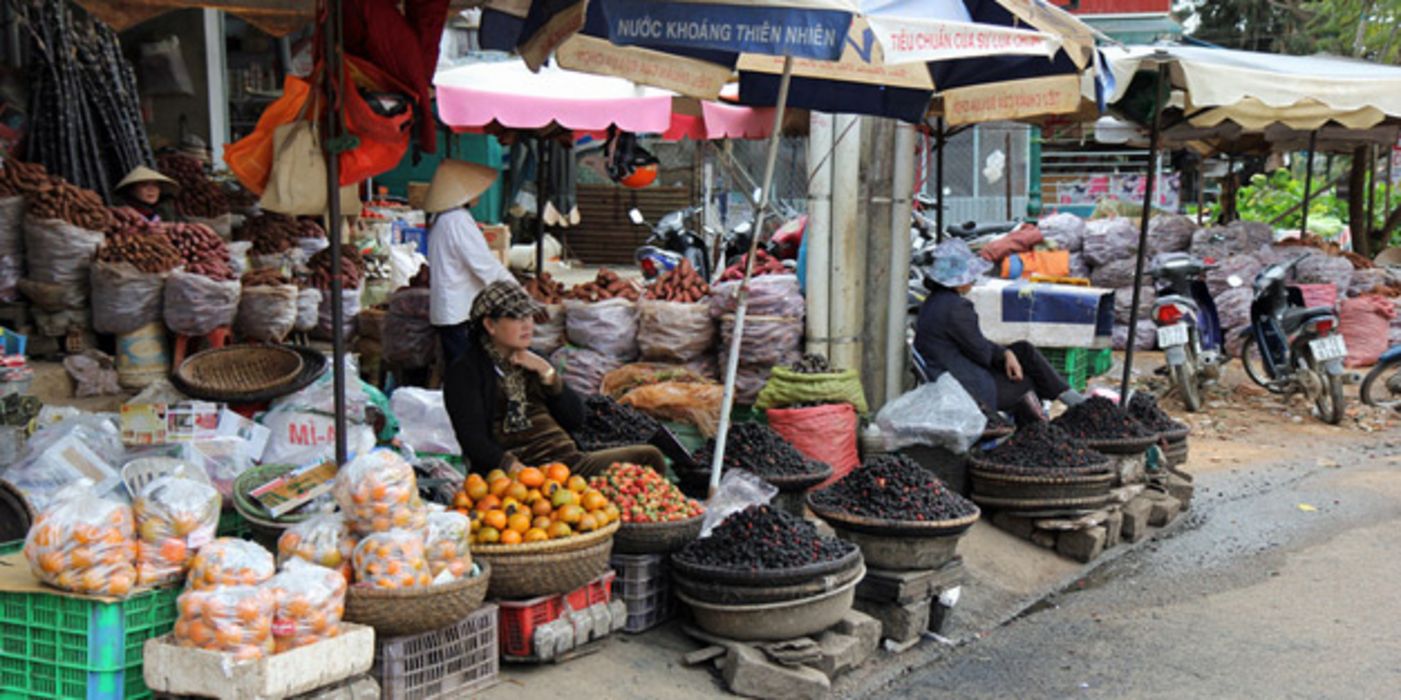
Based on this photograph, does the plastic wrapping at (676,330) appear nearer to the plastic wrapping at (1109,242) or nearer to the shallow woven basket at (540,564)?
the shallow woven basket at (540,564)

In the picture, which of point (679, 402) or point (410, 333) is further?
point (410, 333)

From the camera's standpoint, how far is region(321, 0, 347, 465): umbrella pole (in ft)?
16.5

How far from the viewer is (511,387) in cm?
590

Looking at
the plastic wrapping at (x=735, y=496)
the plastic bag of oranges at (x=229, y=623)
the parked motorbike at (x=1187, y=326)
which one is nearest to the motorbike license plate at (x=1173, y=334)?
the parked motorbike at (x=1187, y=326)

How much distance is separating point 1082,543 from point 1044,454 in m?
0.56

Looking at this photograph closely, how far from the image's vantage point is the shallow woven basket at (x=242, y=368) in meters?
6.60

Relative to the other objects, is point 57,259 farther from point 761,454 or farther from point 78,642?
point 78,642

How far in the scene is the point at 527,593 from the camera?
5.08m

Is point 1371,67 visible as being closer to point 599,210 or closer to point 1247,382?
point 1247,382

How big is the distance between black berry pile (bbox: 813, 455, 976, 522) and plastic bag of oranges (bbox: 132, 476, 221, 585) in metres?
2.98

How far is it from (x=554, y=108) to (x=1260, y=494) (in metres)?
5.80

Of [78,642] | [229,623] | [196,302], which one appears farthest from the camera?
[196,302]

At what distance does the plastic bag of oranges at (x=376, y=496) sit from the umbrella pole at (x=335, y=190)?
450 mm

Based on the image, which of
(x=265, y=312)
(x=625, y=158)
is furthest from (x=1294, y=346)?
(x=265, y=312)
